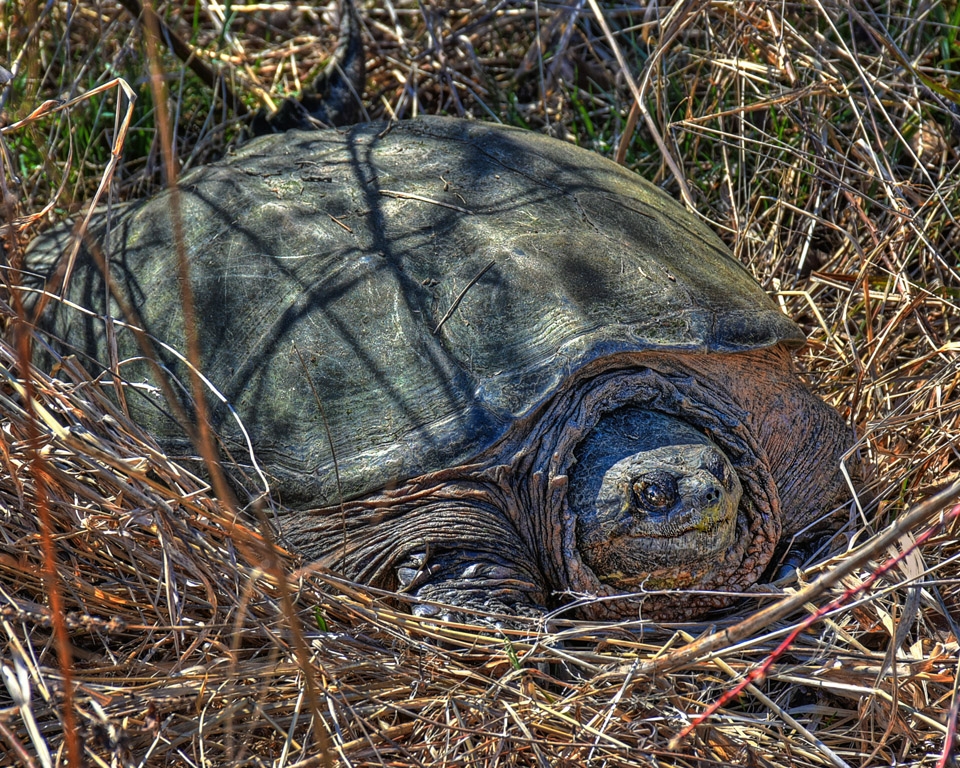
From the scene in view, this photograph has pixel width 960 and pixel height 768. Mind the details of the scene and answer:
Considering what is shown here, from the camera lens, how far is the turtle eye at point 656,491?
233 cm

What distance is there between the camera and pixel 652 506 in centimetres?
234

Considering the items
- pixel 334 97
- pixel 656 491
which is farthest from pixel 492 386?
pixel 334 97

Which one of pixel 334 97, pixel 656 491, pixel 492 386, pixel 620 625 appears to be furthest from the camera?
pixel 334 97

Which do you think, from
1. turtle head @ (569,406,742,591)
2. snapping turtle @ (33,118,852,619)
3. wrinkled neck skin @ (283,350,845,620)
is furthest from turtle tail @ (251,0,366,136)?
turtle head @ (569,406,742,591)

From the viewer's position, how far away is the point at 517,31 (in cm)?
471

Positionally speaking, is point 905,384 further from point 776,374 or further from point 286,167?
point 286,167

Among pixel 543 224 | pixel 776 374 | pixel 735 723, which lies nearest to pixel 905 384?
pixel 776 374

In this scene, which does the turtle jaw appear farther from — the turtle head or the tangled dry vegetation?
the tangled dry vegetation

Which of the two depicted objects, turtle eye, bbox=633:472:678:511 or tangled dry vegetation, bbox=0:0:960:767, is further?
turtle eye, bbox=633:472:678:511

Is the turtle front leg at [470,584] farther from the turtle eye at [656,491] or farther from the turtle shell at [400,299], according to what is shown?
the turtle eye at [656,491]

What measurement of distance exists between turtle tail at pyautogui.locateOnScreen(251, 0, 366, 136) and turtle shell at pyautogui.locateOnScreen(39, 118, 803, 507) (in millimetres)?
902

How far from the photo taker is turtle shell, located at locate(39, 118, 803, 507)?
2.46 meters

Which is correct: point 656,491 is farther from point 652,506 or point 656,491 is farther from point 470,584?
point 470,584

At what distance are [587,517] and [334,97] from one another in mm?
2439
